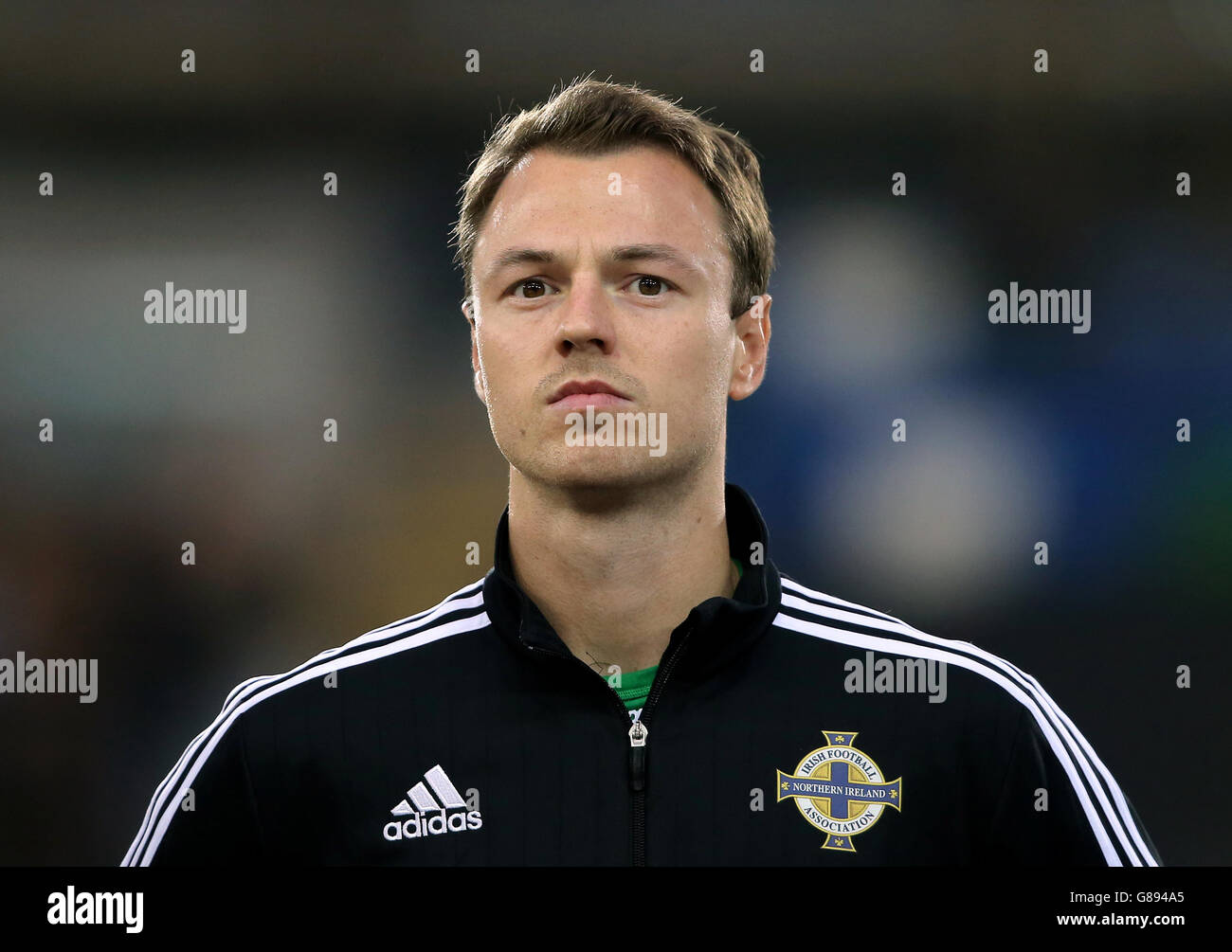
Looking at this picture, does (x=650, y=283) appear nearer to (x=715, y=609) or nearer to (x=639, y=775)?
(x=715, y=609)

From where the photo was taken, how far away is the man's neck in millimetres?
Result: 1830

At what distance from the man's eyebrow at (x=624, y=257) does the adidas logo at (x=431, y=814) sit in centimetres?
89

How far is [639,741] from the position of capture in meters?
1.72

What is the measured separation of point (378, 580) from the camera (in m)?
2.20

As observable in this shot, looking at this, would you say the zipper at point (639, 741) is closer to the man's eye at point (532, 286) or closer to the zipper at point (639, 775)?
the zipper at point (639, 775)

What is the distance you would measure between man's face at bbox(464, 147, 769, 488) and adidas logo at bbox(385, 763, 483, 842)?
55cm

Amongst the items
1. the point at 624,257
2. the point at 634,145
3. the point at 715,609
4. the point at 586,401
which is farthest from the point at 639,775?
the point at 634,145

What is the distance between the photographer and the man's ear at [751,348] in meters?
1.98

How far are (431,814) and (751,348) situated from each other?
104cm

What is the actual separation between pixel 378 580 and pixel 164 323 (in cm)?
70

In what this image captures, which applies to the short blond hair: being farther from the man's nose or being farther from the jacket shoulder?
the jacket shoulder
